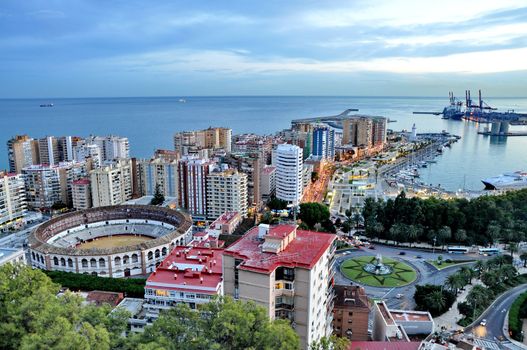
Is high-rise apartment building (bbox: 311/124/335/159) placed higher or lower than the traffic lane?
higher

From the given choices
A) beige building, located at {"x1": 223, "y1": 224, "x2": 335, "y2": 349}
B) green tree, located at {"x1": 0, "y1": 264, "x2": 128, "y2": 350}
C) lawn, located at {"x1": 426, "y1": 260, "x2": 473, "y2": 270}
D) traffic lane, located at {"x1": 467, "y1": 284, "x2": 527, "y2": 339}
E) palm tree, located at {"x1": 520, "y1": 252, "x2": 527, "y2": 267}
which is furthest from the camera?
lawn, located at {"x1": 426, "y1": 260, "x2": 473, "y2": 270}

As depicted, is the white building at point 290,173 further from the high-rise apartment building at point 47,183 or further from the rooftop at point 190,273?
the high-rise apartment building at point 47,183

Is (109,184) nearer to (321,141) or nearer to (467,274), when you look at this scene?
(467,274)

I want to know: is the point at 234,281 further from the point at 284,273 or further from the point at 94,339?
the point at 94,339

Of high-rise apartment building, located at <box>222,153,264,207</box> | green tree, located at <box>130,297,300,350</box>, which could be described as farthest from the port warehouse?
green tree, located at <box>130,297,300,350</box>

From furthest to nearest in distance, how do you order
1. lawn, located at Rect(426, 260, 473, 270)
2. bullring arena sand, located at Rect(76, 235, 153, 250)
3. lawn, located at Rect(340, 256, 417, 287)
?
bullring arena sand, located at Rect(76, 235, 153, 250), lawn, located at Rect(426, 260, 473, 270), lawn, located at Rect(340, 256, 417, 287)

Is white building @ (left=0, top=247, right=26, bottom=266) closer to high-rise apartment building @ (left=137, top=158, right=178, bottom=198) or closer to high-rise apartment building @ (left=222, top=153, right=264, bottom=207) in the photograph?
high-rise apartment building @ (left=137, top=158, right=178, bottom=198)

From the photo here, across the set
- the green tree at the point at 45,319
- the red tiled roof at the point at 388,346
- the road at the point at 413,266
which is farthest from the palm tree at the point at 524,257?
the green tree at the point at 45,319
